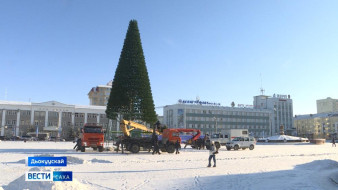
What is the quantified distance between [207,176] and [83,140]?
63.4 feet

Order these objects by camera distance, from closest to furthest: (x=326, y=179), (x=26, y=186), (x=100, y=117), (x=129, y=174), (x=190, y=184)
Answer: (x=26, y=186) < (x=190, y=184) < (x=326, y=179) < (x=129, y=174) < (x=100, y=117)

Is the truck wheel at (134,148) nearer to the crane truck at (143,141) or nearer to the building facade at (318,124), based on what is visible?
the crane truck at (143,141)

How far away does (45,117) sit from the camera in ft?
305

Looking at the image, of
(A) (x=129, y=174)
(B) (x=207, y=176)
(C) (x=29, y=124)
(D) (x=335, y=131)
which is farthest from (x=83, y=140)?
(D) (x=335, y=131)

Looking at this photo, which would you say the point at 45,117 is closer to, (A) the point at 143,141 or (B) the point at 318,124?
(A) the point at 143,141

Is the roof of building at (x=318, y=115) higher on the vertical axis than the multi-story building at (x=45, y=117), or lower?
higher

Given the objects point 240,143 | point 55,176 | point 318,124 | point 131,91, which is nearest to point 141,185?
point 55,176

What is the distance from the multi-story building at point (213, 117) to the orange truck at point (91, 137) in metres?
85.6

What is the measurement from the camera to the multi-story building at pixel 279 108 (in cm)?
15225

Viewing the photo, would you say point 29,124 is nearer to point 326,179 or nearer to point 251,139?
point 251,139

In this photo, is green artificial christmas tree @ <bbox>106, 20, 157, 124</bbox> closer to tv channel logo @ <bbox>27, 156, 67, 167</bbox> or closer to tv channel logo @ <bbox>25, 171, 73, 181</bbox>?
tv channel logo @ <bbox>25, 171, 73, 181</bbox>

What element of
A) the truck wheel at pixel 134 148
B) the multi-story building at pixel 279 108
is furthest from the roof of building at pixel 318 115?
the truck wheel at pixel 134 148

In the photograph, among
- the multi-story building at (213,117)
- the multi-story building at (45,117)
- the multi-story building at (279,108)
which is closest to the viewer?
the multi-story building at (45,117)

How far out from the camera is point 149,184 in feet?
39.7
